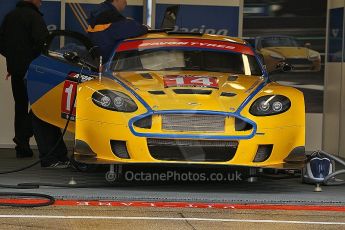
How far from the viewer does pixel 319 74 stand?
46.8 ft

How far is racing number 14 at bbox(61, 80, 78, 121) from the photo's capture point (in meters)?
10.4

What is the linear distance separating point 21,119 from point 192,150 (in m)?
4.26

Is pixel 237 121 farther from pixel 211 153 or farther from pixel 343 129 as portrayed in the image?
pixel 343 129

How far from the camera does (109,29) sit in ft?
36.3

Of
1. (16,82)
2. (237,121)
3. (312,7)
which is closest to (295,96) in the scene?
(237,121)

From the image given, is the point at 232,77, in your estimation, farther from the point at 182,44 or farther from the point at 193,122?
the point at 193,122

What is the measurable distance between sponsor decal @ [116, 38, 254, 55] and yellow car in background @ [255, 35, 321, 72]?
3706 millimetres

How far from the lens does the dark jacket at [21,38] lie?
1223 cm

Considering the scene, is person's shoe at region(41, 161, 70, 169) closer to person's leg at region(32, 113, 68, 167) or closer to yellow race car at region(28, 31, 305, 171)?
person's leg at region(32, 113, 68, 167)

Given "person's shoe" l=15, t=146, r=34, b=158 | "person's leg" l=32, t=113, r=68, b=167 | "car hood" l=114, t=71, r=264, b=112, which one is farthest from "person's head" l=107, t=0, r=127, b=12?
"person's shoe" l=15, t=146, r=34, b=158

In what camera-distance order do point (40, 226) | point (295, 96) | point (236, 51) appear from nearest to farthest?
point (40, 226) → point (295, 96) → point (236, 51)

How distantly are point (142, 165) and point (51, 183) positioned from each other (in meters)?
1.11

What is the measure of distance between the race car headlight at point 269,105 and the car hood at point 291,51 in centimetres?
519

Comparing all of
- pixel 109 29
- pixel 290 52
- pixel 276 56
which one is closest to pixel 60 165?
pixel 109 29
